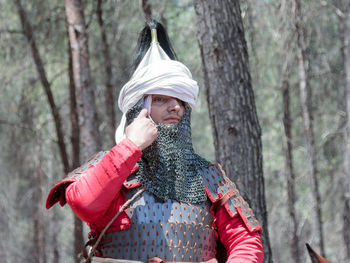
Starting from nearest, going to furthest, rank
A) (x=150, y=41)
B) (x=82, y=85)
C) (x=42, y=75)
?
(x=150, y=41) < (x=82, y=85) < (x=42, y=75)

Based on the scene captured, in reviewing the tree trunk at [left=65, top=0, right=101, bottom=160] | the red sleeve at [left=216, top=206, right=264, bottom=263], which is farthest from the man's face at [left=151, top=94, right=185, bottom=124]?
the tree trunk at [left=65, top=0, right=101, bottom=160]

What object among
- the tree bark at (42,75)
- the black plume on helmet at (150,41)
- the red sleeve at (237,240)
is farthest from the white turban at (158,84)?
the tree bark at (42,75)

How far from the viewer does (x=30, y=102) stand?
10289mm

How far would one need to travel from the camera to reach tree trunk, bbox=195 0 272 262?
4.58 metres

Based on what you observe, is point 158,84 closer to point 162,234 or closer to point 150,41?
point 150,41

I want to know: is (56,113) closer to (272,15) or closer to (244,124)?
(272,15)

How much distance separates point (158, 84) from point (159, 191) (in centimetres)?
51

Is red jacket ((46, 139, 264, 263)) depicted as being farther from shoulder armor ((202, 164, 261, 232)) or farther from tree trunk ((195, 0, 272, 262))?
tree trunk ((195, 0, 272, 262))

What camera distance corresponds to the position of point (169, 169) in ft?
9.56

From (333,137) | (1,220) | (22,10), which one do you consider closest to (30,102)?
(22,10)

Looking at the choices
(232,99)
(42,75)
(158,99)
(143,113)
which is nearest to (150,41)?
(158,99)

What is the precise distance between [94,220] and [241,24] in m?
2.57

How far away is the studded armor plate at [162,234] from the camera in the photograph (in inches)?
108

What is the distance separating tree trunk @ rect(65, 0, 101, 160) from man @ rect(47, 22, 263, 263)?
4.65 meters
